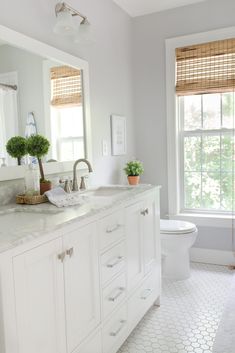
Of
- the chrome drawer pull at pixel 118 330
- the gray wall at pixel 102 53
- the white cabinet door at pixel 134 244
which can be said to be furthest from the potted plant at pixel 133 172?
the chrome drawer pull at pixel 118 330

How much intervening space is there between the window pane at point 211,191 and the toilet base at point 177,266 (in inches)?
26.0

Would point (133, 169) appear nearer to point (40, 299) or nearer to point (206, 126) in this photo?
point (206, 126)

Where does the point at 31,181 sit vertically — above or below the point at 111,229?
above

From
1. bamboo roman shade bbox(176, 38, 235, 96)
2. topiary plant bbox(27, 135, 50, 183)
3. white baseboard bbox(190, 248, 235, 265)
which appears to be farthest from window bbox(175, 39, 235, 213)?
topiary plant bbox(27, 135, 50, 183)

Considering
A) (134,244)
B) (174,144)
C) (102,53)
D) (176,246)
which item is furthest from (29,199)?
(174,144)

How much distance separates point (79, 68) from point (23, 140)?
0.85m

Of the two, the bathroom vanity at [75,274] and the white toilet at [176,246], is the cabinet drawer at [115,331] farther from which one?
the white toilet at [176,246]

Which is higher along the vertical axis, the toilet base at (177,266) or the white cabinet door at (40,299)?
the white cabinet door at (40,299)

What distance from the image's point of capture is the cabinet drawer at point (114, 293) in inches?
62.4

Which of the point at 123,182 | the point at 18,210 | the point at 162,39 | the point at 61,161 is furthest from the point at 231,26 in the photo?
the point at 18,210

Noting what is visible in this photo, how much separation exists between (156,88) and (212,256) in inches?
69.5

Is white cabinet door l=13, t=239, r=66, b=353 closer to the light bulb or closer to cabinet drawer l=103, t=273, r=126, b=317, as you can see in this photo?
cabinet drawer l=103, t=273, r=126, b=317

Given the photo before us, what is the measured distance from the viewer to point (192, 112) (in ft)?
10.4

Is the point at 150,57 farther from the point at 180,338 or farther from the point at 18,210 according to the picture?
the point at 180,338
